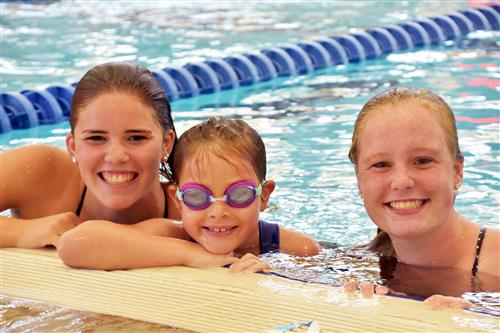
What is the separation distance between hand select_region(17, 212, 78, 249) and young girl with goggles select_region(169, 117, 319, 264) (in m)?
0.44

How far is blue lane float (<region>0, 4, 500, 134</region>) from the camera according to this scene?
6715mm

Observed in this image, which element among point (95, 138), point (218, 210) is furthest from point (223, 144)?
point (95, 138)

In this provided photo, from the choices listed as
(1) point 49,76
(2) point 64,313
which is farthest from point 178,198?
(1) point 49,76

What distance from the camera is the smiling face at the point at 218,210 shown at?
10.2 feet

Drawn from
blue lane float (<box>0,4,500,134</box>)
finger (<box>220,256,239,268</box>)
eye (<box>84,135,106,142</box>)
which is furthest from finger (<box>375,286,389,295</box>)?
blue lane float (<box>0,4,500,134</box>)

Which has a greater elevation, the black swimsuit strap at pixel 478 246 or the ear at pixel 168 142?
the ear at pixel 168 142

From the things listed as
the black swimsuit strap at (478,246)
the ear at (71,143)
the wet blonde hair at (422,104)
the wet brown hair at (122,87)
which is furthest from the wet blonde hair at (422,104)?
the ear at (71,143)

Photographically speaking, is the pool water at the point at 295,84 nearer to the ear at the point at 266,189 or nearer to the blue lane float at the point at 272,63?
the blue lane float at the point at 272,63

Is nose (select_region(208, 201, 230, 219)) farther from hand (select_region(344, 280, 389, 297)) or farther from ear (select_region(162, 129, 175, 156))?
hand (select_region(344, 280, 389, 297))

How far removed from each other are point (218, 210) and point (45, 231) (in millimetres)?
665

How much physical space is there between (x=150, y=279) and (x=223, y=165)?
18.1 inches

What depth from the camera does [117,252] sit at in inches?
120

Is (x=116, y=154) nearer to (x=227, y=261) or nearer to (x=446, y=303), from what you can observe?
(x=227, y=261)

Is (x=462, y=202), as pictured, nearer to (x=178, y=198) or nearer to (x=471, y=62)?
(x=178, y=198)
